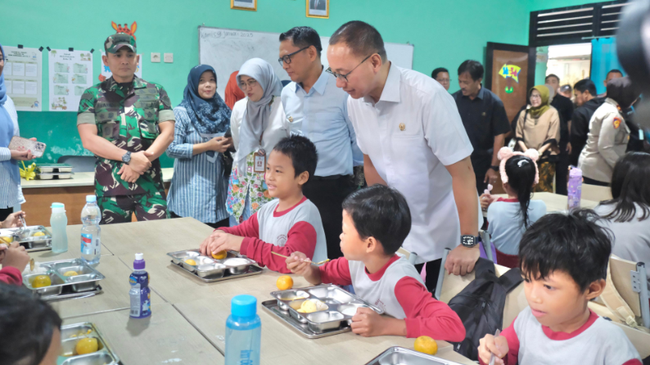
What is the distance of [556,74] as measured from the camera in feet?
22.0

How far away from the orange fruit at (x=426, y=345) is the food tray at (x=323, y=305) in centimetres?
18

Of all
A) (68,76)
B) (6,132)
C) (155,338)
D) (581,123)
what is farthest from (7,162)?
(581,123)

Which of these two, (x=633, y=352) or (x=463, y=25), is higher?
(x=463, y=25)

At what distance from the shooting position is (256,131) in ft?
9.32

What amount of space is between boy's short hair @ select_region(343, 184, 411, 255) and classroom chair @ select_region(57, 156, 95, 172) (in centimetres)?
350

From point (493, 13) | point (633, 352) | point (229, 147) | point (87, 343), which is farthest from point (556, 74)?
point (87, 343)

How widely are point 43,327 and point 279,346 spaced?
602mm

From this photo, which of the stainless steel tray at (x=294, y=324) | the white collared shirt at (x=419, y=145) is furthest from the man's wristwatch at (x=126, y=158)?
the stainless steel tray at (x=294, y=324)

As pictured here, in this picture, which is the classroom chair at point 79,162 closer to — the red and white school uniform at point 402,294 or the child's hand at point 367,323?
the red and white school uniform at point 402,294

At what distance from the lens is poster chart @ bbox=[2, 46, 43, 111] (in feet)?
13.1

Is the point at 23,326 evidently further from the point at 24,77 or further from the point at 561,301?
the point at 24,77

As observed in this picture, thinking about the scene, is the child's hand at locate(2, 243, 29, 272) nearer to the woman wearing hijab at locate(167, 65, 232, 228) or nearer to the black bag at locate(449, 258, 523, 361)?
the black bag at locate(449, 258, 523, 361)

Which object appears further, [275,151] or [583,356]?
[275,151]

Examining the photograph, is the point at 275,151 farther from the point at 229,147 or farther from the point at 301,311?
the point at 229,147
